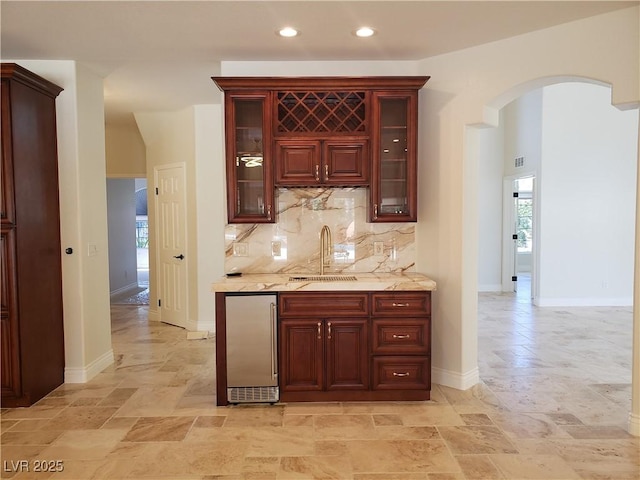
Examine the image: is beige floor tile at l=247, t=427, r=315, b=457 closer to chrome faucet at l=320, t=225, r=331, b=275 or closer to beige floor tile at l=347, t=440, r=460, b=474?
beige floor tile at l=347, t=440, r=460, b=474

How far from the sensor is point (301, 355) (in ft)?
11.1

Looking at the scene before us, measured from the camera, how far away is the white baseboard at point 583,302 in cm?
710

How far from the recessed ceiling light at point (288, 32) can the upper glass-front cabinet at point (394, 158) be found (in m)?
0.78

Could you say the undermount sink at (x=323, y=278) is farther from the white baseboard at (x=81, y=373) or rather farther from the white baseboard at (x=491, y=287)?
the white baseboard at (x=491, y=287)

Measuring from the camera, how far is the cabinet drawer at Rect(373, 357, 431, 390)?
3418 millimetres

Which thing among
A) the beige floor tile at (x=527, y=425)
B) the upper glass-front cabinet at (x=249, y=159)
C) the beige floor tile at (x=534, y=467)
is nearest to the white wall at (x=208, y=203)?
the upper glass-front cabinet at (x=249, y=159)

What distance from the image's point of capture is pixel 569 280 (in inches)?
282

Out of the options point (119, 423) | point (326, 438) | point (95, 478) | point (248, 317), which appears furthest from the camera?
point (248, 317)

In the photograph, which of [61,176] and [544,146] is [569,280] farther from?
[61,176]

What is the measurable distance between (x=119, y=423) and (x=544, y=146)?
6850mm

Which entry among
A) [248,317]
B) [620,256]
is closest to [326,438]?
[248,317]

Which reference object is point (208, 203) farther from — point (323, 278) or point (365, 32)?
point (365, 32)

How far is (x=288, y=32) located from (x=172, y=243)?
12.0 feet

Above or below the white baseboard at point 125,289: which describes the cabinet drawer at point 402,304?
above
